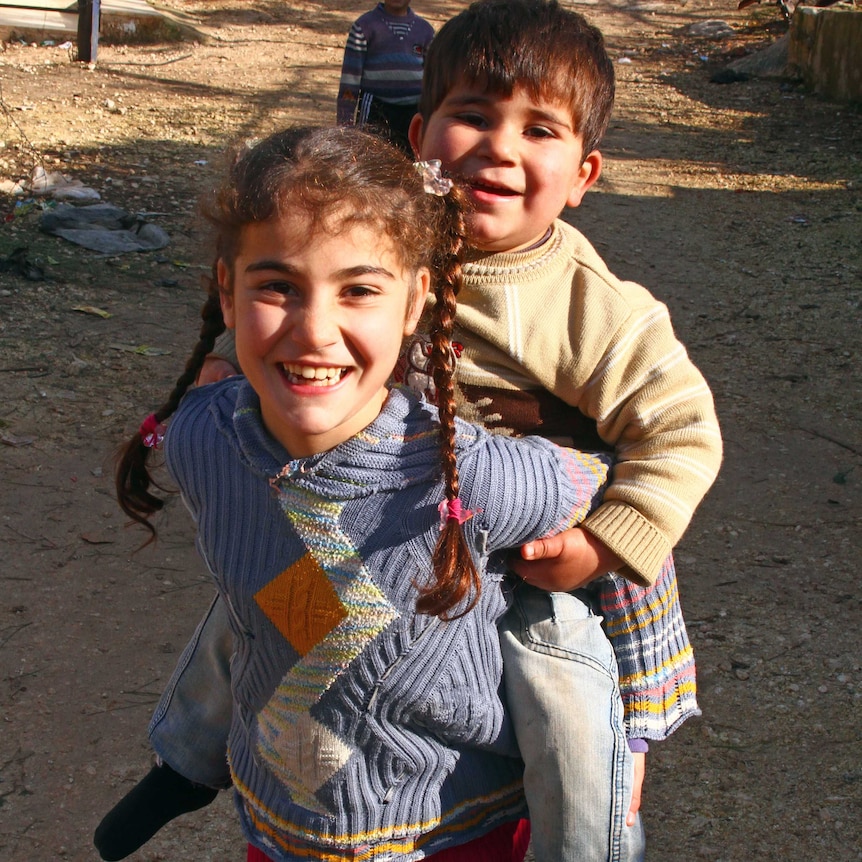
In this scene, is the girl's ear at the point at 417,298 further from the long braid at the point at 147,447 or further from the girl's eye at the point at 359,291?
the long braid at the point at 147,447

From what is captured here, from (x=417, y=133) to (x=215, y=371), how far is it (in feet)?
1.91

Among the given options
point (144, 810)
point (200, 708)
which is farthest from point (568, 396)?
point (144, 810)

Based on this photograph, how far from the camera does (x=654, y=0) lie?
16.1 m

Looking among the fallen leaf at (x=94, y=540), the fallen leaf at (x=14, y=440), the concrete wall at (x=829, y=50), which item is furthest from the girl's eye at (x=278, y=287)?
the concrete wall at (x=829, y=50)

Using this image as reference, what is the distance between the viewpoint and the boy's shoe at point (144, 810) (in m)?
2.16

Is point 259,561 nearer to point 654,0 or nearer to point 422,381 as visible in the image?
point 422,381

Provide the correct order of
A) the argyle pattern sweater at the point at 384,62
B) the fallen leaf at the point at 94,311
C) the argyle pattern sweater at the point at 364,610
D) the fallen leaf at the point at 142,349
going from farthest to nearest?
the argyle pattern sweater at the point at 384,62 → the fallen leaf at the point at 94,311 → the fallen leaf at the point at 142,349 → the argyle pattern sweater at the point at 364,610

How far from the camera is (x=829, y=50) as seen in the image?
10664 mm

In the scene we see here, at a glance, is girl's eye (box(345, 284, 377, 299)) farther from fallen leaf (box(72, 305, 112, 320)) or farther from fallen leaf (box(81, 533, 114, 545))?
fallen leaf (box(72, 305, 112, 320))

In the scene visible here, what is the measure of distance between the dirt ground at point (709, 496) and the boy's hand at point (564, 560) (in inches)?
50.5

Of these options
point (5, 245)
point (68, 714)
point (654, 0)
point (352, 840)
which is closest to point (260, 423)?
point (352, 840)

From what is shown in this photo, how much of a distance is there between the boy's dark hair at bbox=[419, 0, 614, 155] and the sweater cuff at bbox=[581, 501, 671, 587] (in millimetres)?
674

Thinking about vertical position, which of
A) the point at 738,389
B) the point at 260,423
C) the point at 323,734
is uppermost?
the point at 260,423

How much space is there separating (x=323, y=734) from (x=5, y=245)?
4899 millimetres
